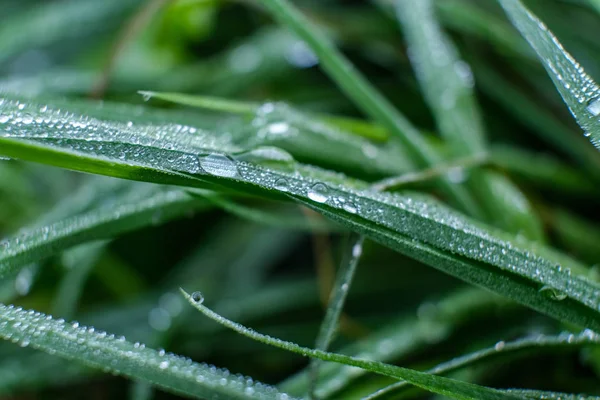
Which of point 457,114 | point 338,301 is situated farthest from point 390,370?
point 457,114

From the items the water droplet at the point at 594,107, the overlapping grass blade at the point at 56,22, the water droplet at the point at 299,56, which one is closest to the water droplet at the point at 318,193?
the water droplet at the point at 594,107

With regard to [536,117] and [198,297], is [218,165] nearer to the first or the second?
[198,297]

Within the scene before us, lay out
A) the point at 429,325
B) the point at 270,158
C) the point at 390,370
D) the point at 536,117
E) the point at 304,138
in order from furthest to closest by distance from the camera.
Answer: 1. the point at 536,117
2. the point at 429,325
3. the point at 304,138
4. the point at 270,158
5. the point at 390,370

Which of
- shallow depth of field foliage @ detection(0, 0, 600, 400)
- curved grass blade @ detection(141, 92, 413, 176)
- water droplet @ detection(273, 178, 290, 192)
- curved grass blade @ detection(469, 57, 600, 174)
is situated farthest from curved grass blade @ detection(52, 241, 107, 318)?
curved grass blade @ detection(469, 57, 600, 174)

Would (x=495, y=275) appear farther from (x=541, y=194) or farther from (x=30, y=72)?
(x=30, y=72)

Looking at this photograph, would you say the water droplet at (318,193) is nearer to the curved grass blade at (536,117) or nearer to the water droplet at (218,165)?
the water droplet at (218,165)

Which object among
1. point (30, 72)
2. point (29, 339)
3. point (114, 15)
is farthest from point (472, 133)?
point (30, 72)
